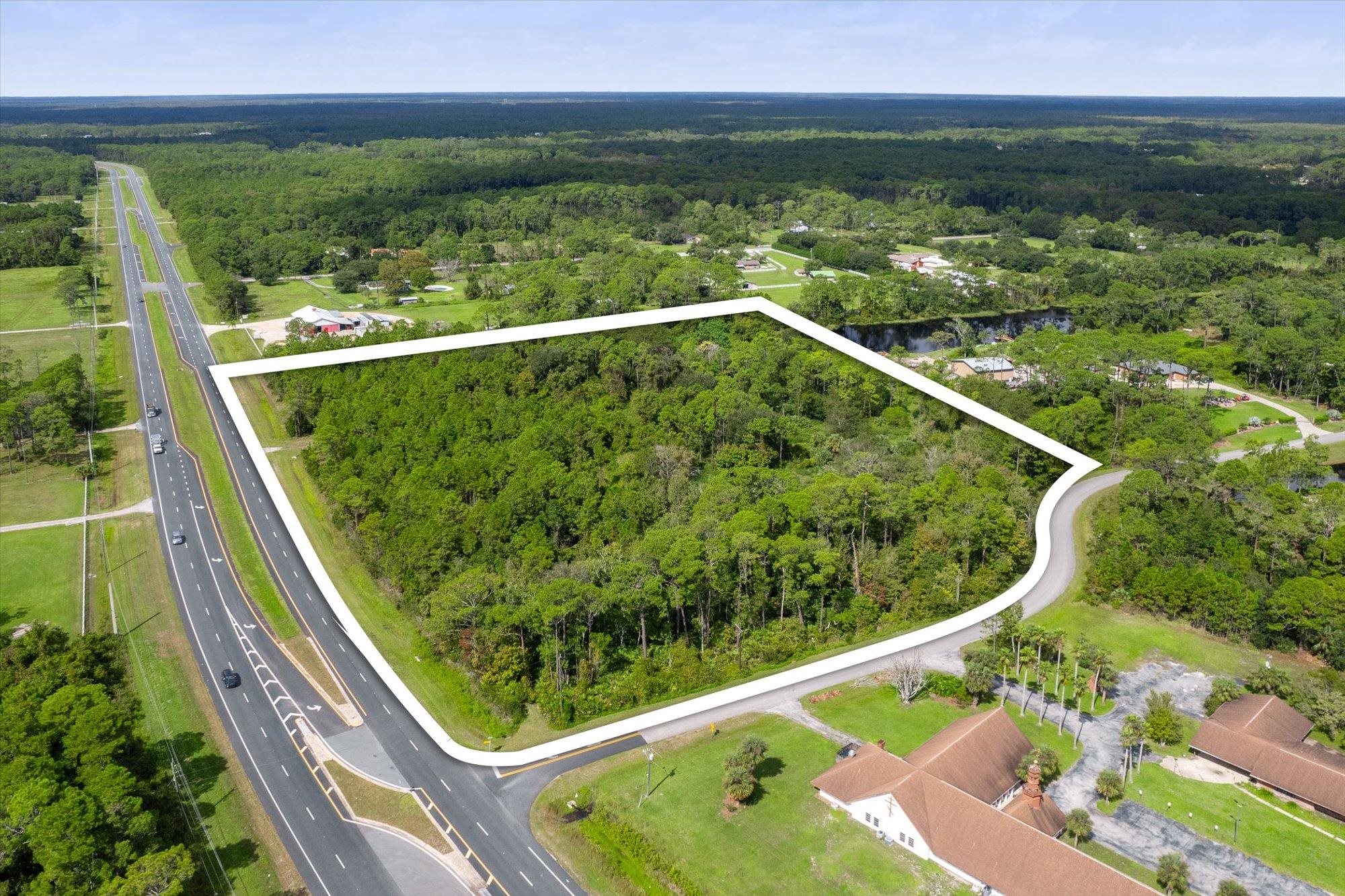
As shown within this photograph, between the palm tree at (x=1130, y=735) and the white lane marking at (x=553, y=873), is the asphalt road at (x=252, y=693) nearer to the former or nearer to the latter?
the white lane marking at (x=553, y=873)

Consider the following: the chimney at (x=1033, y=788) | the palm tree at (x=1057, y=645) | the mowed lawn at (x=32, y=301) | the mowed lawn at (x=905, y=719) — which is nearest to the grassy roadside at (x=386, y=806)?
the mowed lawn at (x=905, y=719)

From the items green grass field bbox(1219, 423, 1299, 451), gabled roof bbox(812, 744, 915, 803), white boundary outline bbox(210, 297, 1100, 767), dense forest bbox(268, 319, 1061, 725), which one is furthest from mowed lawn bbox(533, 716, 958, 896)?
green grass field bbox(1219, 423, 1299, 451)

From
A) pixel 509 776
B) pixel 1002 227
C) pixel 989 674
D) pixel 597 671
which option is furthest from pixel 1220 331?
pixel 509 776

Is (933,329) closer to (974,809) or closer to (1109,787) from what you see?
(1109,787)

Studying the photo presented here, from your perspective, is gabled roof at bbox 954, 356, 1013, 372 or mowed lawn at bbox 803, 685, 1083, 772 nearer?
mowed lawn at bbox 803, 685, 1083, 772

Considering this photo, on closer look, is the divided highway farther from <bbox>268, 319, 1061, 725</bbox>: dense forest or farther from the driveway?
the driveway

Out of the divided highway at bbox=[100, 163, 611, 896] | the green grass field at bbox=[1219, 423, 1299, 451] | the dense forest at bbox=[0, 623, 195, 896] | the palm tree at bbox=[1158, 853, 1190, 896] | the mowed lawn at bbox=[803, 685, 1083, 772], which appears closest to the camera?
the dense forest at bbox=[0, 623, 195, 896]
